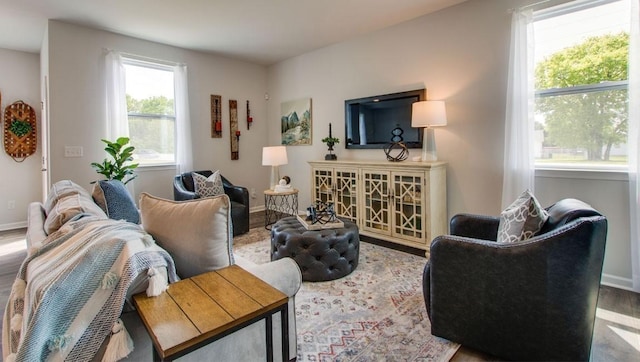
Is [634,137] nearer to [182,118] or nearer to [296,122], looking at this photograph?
[296,122]

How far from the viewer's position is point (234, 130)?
5.54 m

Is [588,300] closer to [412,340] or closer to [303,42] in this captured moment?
[412,340]

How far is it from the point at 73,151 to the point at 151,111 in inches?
43.6

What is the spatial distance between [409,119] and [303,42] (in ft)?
6.54

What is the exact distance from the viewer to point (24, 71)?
16.1 ft

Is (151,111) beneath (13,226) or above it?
above

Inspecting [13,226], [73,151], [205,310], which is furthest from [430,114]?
[13,226]

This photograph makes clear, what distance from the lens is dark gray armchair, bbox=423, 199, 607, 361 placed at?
60.6 inches

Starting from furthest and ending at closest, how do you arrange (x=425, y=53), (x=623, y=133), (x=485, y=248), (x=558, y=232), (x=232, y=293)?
(x=425, y=53)
(x=623, y=133)
(x=485, y=248)
(x=558, y=232)
(x=232, y=293)

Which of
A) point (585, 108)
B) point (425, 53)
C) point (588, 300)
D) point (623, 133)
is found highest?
point (425, 53)

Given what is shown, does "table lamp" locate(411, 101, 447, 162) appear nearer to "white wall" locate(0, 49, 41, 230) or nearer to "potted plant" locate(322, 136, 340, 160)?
"potted plant" locate(322, 136, 340, 160)

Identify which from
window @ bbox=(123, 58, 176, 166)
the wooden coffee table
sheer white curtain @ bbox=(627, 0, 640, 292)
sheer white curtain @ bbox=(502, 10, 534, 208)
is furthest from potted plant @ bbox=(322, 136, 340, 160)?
the wooden coffee table

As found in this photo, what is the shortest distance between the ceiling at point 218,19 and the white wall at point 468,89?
10.0 inches

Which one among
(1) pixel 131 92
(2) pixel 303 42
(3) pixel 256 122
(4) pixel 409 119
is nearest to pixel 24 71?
(1) pixel 131 92
